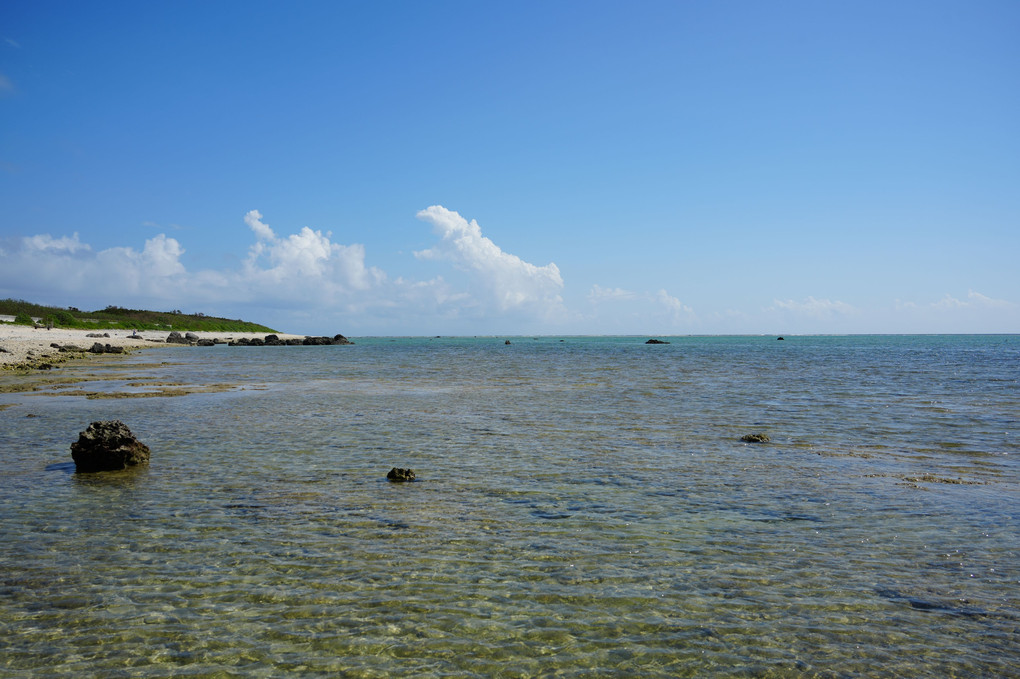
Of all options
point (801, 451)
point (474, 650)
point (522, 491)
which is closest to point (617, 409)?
point (801, 451)

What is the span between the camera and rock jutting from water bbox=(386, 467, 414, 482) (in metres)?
14.3

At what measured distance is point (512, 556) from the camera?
9570mm

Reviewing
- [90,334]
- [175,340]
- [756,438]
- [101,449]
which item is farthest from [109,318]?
[756,438]

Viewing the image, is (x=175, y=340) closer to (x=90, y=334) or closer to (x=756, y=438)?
(x=90, y=334)

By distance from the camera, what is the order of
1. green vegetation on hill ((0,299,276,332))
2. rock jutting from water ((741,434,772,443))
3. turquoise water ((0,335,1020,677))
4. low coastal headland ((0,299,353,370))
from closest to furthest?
turquoise water ((0,335,1020,677))
rock jutting from water ((741,434,772,443))
low coastal headland ((0,299,353,370))
green vegetation on hill ((0,299,276,332))

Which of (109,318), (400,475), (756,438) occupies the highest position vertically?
(109,318)

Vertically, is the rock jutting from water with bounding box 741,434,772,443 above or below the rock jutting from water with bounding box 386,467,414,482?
above

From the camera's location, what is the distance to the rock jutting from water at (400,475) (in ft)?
47.1

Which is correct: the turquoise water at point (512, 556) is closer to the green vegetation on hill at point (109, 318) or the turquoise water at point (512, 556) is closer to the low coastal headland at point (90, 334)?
the low coastal headland at point (90, 334)

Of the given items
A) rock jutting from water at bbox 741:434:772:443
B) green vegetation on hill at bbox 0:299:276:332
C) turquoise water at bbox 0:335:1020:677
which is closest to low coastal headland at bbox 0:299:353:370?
green vegetation on hill at bbox 0:299:276:332

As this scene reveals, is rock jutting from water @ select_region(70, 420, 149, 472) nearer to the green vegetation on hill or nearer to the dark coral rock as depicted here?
the green vegetation on hill

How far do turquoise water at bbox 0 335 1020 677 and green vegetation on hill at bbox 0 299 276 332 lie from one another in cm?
11798

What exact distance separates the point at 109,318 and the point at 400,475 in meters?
173

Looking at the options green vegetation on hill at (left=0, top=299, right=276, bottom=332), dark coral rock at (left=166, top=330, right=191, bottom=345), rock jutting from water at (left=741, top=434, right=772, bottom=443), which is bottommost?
rock jutting from water at (left=741, top=434, right=772, bottom=443)
